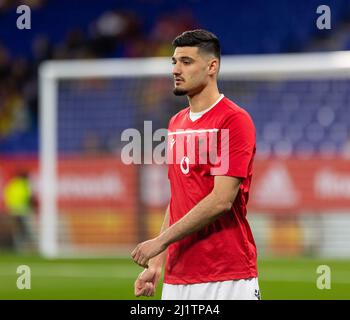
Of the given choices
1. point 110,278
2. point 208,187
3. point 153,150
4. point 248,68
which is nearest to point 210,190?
point 208,187

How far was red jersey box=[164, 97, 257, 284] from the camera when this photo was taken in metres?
4.34

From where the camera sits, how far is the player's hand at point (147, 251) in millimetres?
4164

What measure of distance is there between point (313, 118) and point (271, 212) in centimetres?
210

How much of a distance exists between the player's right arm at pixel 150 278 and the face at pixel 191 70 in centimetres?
67

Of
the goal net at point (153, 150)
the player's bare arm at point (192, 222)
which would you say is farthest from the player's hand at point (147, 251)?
the goal net at point (153, 150)

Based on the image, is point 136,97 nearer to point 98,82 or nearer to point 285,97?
point 98,82

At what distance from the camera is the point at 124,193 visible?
15.4 m

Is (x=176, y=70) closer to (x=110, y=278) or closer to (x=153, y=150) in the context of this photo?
(x=110, y=278)

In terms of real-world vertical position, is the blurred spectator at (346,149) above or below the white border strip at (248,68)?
below

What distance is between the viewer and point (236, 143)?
4336 mm

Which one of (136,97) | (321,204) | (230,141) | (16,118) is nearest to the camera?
(230,141)

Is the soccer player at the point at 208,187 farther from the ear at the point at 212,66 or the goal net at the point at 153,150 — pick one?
the goal net at the point at 153,150

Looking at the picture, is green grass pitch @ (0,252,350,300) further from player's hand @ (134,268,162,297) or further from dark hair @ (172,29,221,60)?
dark hair @ (172,29,221,60)

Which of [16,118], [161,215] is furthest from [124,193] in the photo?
[16,118]
